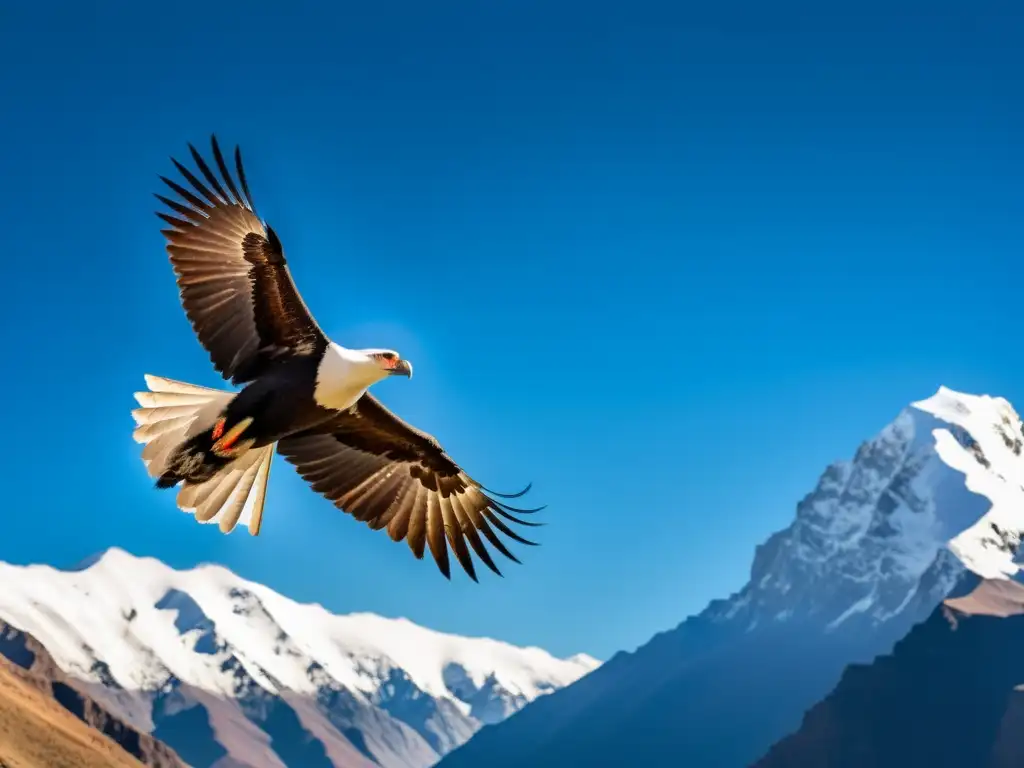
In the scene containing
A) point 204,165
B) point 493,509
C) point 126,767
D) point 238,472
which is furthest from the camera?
point 126,767

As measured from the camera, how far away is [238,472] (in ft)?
58.5

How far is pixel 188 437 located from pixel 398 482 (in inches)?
179

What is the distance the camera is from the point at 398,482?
1969 centimetres

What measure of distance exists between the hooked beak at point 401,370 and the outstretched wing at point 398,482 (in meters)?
2.24

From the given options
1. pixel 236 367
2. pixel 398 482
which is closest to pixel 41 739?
pixel 398 482

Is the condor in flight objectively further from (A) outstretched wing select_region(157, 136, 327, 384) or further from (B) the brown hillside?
(B) the brown hillside

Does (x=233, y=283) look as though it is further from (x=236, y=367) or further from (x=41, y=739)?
(x=41, y=739)

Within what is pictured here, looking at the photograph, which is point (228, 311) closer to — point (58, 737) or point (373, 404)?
point (373, 404)

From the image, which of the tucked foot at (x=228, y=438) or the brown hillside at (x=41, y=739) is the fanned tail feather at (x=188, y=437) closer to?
the tucked foot at (x=228, y=438)

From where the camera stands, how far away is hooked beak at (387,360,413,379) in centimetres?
1648

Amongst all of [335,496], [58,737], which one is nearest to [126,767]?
[58,737]

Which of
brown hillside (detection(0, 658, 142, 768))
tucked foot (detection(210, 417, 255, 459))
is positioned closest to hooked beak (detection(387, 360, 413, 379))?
tucked foot (detection(210, 417, 255, 459))

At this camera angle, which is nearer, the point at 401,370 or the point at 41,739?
the point at 401,370

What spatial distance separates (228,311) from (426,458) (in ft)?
15.1
